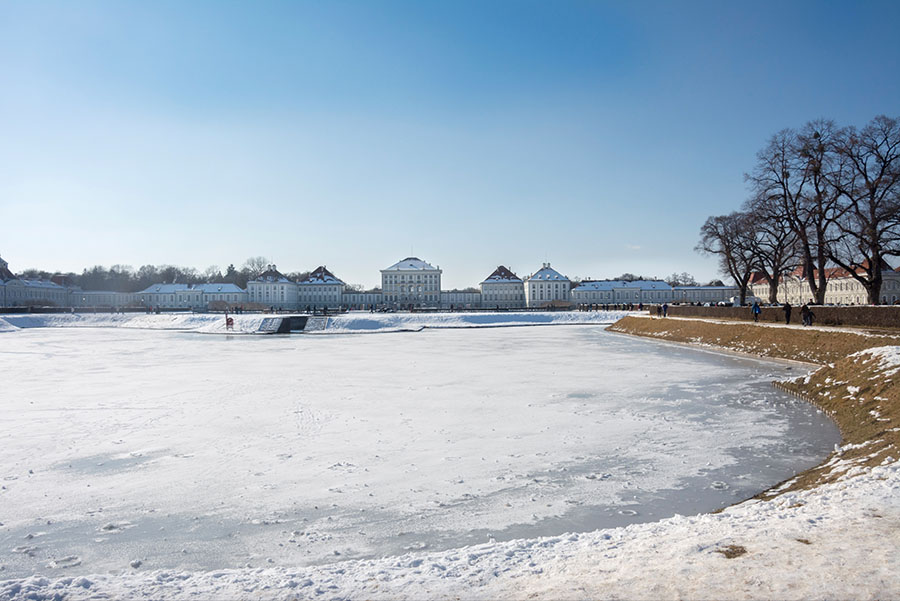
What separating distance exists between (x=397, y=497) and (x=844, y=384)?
11.3 m

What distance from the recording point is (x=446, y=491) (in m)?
7.15

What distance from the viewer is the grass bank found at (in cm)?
773

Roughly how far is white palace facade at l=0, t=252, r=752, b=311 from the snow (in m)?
106

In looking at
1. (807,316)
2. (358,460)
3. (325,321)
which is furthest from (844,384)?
(325,321)

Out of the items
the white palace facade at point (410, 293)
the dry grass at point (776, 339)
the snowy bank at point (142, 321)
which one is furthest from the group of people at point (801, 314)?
the white palace facade at point (410, 293)

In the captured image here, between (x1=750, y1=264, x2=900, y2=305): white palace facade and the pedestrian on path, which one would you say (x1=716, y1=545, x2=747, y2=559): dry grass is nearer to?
the pedestrian on path

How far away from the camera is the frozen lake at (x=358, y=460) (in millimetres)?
5819

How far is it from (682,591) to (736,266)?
50.8 meters

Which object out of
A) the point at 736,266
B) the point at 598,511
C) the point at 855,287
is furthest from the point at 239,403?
the point at 855,287

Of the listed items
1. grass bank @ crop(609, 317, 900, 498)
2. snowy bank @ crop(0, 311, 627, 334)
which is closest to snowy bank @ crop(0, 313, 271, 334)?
snowy bank @ crop(0, 311, 627, 334)

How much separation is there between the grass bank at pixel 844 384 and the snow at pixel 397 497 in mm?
664

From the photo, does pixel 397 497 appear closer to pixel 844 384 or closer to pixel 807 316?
pixel 844 384

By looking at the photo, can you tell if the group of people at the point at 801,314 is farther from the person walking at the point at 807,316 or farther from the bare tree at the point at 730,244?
the bare tree at the point at 730,244

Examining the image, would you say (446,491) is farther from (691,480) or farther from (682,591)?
(682,591)
